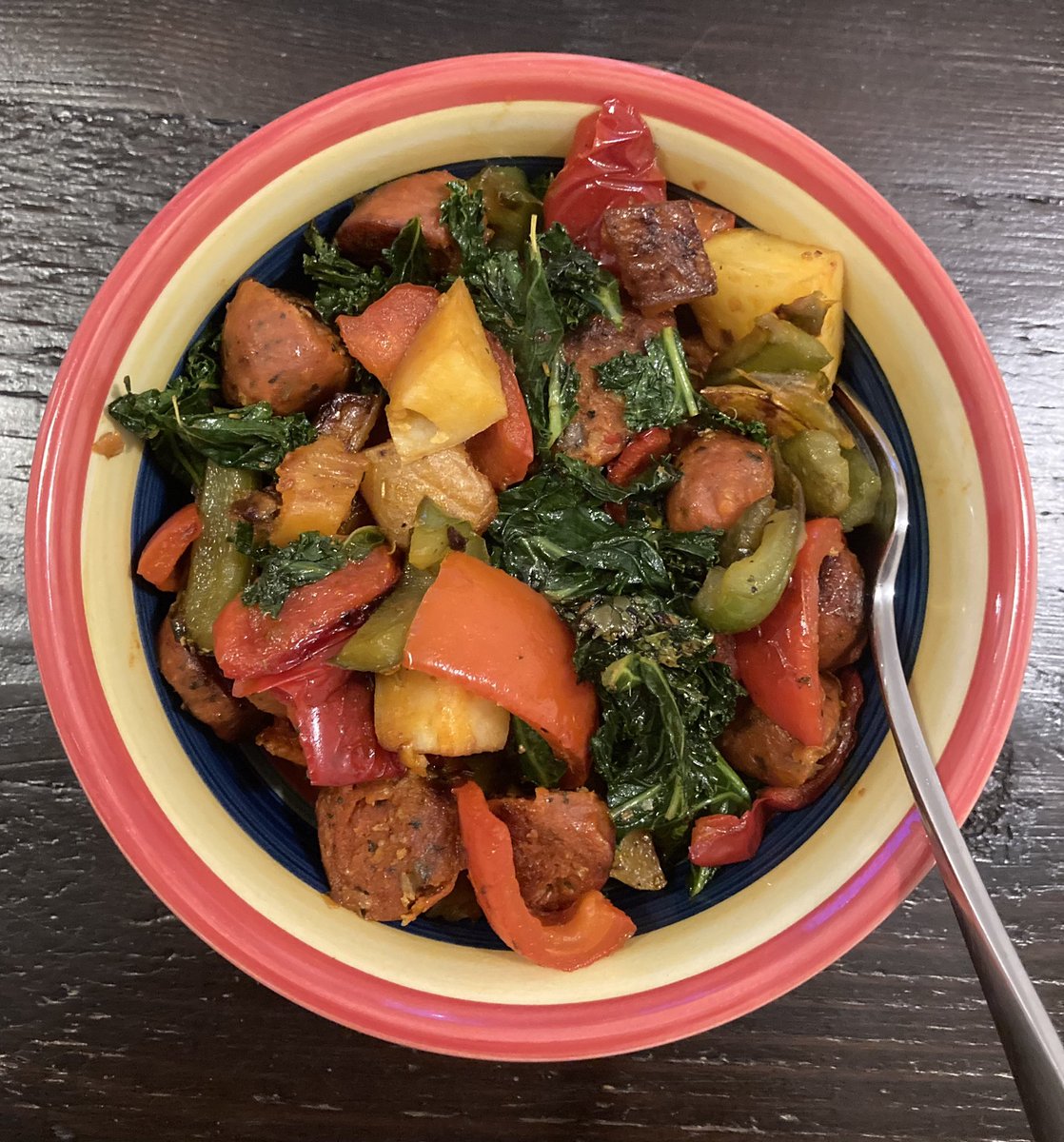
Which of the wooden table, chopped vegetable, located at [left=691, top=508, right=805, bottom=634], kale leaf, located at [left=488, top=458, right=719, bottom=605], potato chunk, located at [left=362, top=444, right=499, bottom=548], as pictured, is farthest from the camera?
the wooden table

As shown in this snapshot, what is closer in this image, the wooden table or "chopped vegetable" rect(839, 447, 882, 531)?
"chopped vegetable" rect(839, 447, 882, 531)

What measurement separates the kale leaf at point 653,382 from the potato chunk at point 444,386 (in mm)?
342

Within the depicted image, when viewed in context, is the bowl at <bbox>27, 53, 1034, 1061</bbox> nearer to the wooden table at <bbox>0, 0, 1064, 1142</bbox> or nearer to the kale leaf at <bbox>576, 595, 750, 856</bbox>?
the kale leaf at <bbox>576, 595, 750, 856</bbox>

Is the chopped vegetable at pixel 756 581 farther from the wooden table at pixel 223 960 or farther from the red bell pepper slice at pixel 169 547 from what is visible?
the red bell pepper slice at pixel 169 547

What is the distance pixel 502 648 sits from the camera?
1853 millimetres

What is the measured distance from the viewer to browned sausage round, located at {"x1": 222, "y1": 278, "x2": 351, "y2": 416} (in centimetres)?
195

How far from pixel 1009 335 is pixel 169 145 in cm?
266

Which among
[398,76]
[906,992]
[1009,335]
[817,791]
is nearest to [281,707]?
[817,791]

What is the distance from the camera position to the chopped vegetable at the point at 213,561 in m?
2.03

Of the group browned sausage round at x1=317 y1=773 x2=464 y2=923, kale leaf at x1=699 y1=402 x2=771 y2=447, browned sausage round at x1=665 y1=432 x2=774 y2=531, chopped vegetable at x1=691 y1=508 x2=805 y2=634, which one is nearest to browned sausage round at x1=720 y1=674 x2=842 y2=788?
chopped vegetable at x1=691 y1=508 x2=805 y2=634

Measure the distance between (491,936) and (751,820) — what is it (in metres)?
0.72

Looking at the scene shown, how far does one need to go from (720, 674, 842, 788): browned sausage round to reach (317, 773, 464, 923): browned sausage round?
0.76 meters

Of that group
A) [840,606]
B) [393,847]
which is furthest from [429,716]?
[840,606]

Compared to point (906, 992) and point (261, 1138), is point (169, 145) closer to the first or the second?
point (261, 1138)
